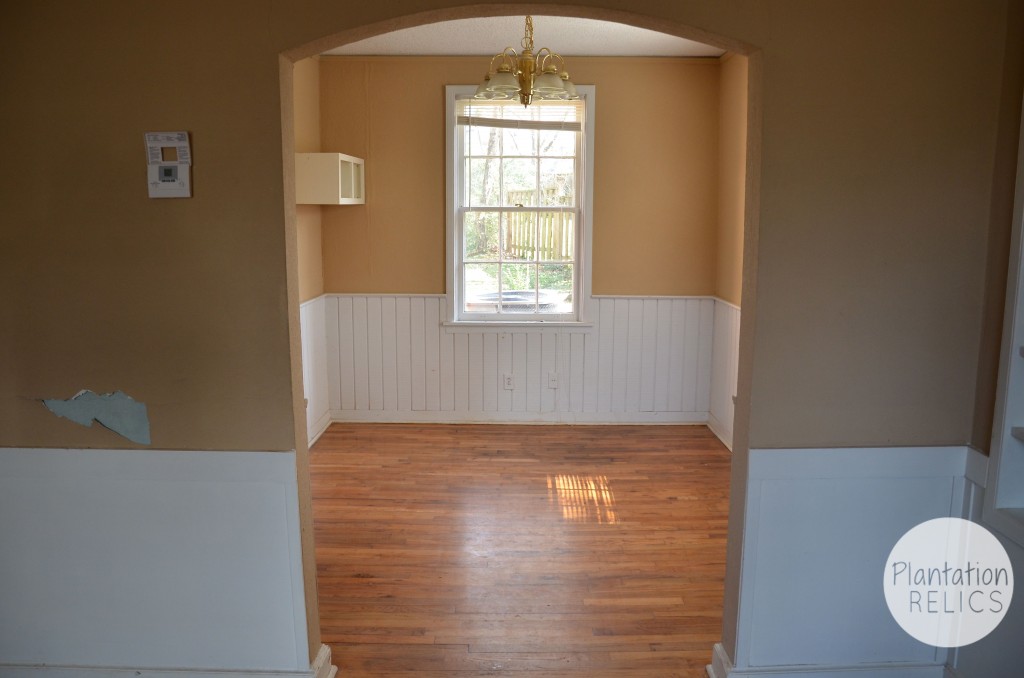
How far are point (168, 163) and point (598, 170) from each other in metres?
3.85

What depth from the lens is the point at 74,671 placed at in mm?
2775

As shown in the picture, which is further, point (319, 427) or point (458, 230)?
point (458, 230)

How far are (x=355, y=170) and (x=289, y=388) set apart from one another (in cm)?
337

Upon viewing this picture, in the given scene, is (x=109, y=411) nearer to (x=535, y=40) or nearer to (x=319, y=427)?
(x=319, y=427)

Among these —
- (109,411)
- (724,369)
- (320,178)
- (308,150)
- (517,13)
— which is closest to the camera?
(517,13)

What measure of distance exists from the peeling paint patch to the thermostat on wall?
0.69 meters

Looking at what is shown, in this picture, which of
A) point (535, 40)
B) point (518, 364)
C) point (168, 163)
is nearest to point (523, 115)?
point (535, 40)

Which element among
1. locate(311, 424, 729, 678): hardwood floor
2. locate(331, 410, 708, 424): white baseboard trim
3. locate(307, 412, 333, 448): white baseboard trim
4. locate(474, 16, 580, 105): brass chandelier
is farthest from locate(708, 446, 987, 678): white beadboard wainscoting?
locate(307, 412, 333, 448): white baseboard trim

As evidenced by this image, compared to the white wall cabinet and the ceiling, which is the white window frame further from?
the white wall cabinet

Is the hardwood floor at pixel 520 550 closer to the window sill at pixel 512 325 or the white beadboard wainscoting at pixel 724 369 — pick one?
the white beadboard wainscoting at pixel 724 369

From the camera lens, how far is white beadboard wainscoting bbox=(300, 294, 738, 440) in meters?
6.03

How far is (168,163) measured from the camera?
8.07ft

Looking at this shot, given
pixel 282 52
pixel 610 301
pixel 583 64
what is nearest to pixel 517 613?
pixel 282 52

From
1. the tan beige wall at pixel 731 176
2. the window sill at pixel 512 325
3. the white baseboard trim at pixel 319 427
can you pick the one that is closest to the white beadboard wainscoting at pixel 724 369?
the tan beige wall at pixel 731 176
